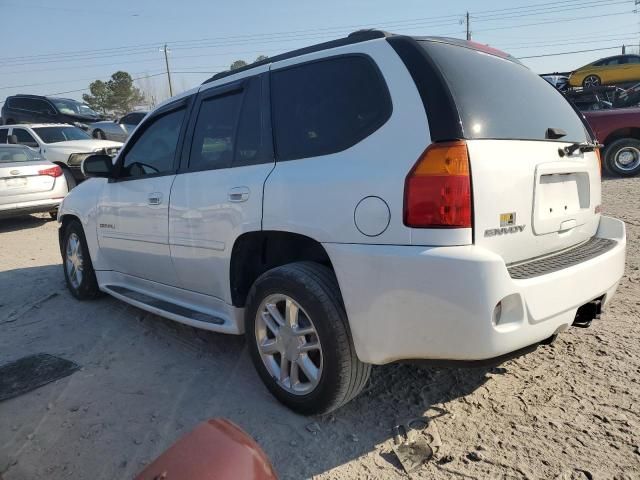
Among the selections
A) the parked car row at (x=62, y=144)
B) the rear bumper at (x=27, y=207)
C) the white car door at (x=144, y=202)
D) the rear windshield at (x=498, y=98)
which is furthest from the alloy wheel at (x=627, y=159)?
the rear bumper at (x=27, y=207)

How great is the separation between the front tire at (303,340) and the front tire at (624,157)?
9.55m

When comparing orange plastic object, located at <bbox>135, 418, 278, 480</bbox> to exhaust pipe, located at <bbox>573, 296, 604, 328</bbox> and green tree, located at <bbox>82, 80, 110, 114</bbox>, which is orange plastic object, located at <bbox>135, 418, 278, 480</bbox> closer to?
exhaust pipe, located at <bbox>573, 296, 604, 328</bbox>

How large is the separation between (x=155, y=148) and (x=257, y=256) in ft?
4.68

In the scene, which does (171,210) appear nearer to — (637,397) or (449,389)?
(449,389)

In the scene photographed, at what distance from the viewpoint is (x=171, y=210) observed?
340cm

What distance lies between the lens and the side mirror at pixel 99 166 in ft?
13.2

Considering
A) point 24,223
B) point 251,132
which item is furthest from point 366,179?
point 24,223

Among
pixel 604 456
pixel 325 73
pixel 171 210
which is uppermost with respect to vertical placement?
pixel 325 73

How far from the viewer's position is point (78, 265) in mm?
4836

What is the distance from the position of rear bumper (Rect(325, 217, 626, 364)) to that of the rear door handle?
69cm

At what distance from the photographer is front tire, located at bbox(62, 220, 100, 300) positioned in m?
4.73

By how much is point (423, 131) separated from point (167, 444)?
195 centimetres

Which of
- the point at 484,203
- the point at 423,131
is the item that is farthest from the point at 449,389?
the point at 423,131

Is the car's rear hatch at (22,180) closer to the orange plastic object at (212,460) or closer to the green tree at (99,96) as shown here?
the orange plastic object at (212,460)
